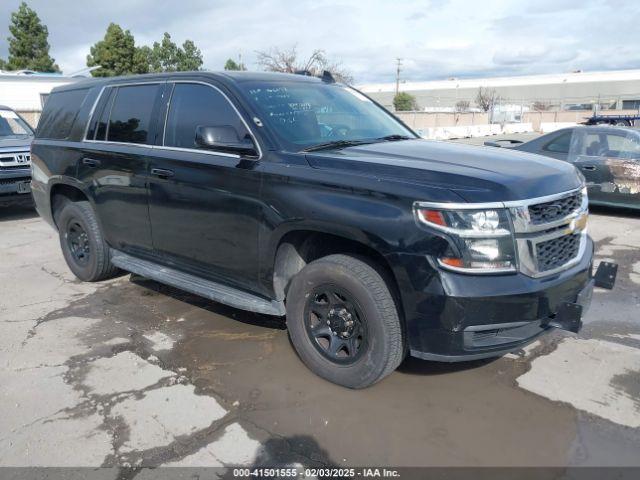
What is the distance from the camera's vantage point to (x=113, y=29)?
120ft

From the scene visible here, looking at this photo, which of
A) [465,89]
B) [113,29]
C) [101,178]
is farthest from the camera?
[465,89]

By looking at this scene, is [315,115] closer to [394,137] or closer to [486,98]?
[394,137]

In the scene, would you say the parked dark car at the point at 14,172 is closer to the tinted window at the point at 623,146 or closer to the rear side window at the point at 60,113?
the rear side window at the point at 60,113

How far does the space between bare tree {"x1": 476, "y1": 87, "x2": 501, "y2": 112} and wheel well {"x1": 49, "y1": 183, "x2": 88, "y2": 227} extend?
230 ft

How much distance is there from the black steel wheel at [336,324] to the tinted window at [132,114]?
6.94 feet

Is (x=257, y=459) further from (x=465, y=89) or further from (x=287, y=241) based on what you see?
(x=465, y=89)

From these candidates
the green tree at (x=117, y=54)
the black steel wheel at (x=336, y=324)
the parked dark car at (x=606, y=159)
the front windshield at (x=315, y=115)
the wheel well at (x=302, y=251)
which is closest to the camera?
the black steel wheel at (x=336, y=324)

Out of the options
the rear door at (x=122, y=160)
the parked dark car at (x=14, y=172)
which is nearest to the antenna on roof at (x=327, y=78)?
the rear door at (x=122, y=160)

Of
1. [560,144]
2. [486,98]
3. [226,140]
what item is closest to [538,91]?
[486,98]

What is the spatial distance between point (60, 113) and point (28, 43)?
3793 centimetres

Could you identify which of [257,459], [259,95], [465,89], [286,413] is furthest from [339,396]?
[465,89]

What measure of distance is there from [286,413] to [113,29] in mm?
39254

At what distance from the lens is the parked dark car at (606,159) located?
8422 millimetres

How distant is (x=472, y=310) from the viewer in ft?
9.41
